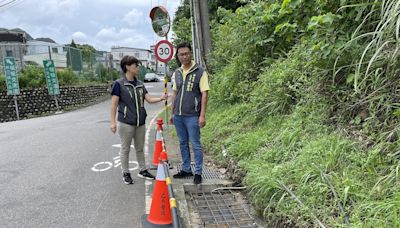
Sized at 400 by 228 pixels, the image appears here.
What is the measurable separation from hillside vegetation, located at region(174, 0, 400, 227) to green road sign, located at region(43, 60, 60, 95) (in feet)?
55.8

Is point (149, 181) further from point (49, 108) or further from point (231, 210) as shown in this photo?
point (49, 108)

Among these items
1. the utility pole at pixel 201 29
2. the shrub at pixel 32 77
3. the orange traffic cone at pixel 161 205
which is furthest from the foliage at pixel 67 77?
the orange traffic cone at pixel 161 205

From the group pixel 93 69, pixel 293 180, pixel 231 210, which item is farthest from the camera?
pixel 93 69

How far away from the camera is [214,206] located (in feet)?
14.8

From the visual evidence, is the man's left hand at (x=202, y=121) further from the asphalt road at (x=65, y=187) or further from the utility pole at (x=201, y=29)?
the utility pole at (x=201, y=29)

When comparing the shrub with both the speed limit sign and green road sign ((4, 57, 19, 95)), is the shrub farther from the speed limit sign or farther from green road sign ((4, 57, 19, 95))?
the speed limit sign

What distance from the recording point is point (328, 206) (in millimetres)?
3281

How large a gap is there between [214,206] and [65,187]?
8.09 feet

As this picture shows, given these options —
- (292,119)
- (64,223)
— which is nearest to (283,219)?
(292,119)

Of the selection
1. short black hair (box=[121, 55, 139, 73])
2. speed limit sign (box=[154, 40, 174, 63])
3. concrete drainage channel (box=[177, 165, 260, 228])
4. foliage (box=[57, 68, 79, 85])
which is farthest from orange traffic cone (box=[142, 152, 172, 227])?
foliage (box=[57, 68, 79, 85])

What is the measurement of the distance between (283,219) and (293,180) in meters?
0.54

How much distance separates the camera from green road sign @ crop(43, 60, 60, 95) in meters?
20.7

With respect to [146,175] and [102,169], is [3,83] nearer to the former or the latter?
[102,169]

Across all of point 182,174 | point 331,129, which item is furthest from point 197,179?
point 331,129
